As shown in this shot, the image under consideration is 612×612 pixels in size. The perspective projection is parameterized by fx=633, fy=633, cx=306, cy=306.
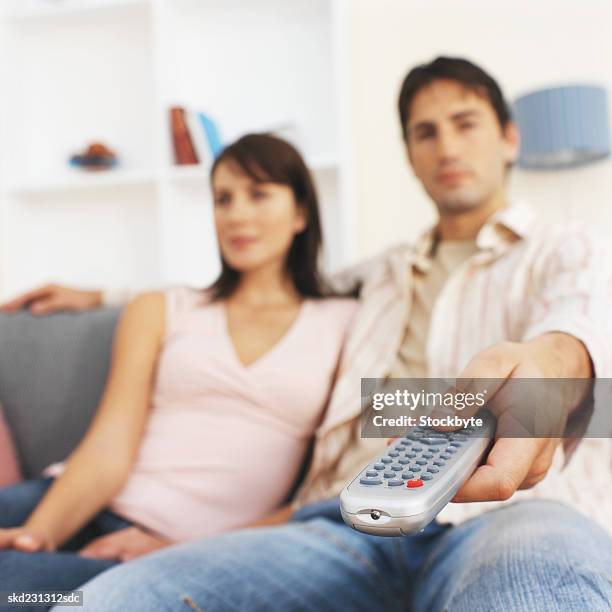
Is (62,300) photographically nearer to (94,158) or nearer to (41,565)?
(41,565)

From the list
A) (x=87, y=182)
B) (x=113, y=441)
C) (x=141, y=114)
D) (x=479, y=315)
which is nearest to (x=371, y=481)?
(x=479, y=315)

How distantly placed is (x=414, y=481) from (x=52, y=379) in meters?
0.79

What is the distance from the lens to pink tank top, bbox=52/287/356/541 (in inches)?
29.7

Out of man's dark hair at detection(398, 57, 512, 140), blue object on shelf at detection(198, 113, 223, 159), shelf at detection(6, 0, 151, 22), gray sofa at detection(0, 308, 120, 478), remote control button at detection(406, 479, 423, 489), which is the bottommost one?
gray sofa at detection(0, 308, 120, 478)

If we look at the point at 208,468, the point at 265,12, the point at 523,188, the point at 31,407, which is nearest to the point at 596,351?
the point at 208,468

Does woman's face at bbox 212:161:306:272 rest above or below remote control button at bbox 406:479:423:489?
above

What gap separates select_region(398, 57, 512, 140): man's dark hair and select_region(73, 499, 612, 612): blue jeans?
20.1 inches

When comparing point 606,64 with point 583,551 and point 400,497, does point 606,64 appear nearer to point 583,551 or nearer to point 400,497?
point 583,551

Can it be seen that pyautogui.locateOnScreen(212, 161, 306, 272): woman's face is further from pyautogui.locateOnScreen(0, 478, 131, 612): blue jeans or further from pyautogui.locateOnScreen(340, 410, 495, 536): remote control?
pyautogui.locateOnScreen(340, 410, 495, 536): remote control

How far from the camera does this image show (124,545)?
702mm

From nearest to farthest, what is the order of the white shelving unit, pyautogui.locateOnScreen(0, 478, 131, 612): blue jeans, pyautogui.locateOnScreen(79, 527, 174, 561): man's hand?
pyautogui.locateOnScreen(0, 478, 131, 612): blue jeans < pyautogui.locateOnScreen(79, 527, 174, 561): man's hand < the white shelving unit

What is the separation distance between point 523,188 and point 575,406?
1.33m

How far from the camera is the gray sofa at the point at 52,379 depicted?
0.93 meters

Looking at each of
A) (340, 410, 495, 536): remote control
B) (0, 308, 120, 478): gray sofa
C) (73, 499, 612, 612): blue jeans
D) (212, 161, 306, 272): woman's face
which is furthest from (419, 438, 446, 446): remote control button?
(0, 308, 120, 478): gray sofa
